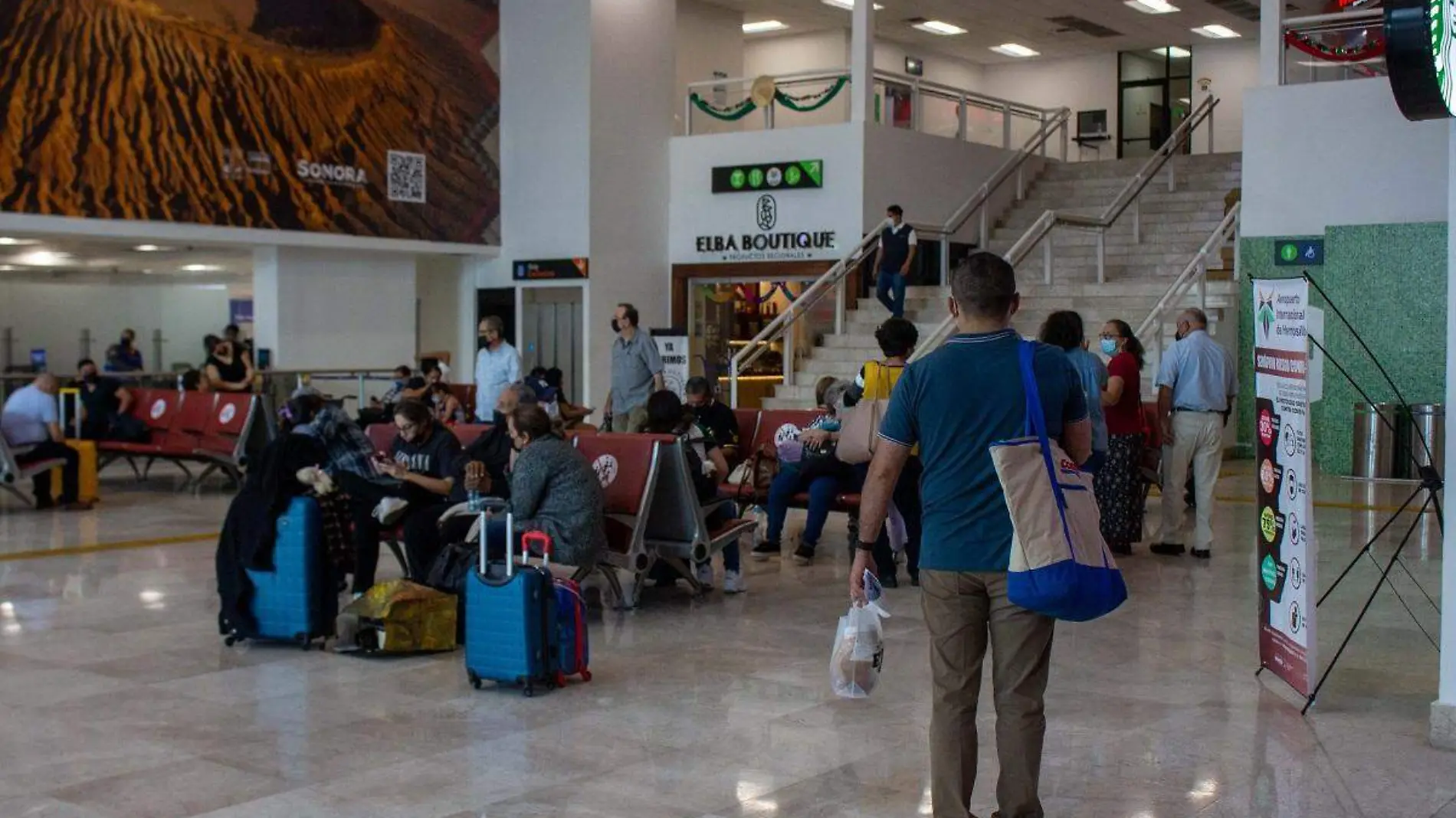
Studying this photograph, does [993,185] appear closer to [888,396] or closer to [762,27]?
[762,27]

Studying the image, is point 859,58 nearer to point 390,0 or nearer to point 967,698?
point 390,0

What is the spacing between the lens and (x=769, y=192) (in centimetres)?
2038

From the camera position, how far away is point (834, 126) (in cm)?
1956

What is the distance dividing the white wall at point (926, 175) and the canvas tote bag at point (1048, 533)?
51.3ft

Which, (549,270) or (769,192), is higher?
(769,192)

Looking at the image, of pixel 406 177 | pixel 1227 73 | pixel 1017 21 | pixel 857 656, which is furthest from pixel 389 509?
pixel 1227 73

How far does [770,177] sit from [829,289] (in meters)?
2.41

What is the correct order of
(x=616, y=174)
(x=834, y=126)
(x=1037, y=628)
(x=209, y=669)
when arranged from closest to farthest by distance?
(x=1037, y=628), (x=209, y=669), (x=834, y=126), (x=616, y=174)

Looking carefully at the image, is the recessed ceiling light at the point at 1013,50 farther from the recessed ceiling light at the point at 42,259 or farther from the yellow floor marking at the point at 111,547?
the yellow floor marking at the point at 111,547

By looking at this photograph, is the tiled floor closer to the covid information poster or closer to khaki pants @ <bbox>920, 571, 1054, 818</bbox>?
the covid information poster

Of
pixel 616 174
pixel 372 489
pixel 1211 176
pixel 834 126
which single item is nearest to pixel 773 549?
pixel 372 489

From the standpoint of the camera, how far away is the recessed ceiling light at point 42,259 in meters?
21.0

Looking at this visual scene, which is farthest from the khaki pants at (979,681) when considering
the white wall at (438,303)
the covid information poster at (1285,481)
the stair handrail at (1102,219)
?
the white wall at (438,303)

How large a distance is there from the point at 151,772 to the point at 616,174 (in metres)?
16.3
